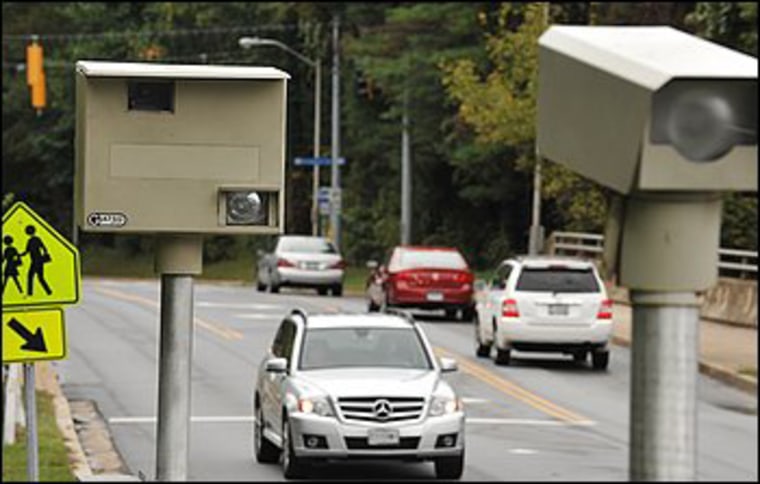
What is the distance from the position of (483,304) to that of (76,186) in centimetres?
2684

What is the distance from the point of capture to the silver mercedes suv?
1798cm

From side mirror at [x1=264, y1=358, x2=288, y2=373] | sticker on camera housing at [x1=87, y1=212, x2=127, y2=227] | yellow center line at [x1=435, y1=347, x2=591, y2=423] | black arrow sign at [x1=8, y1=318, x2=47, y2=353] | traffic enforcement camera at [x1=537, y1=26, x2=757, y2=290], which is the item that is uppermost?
→ traffic enforcement camera at [x1=537, y1=26, x2=757, y2=290]

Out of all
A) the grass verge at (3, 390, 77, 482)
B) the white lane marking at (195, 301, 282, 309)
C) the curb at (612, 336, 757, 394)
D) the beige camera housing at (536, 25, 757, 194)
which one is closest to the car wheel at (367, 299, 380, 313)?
the white lane marking at (195, 301, 282, 309)

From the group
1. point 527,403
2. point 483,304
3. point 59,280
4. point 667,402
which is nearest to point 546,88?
point 667,402

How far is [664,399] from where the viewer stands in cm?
247

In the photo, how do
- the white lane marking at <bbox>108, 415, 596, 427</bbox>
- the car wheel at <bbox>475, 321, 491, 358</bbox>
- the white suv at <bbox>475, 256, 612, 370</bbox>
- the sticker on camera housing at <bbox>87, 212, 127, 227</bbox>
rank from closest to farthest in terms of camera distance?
1. the sticker on camera housing at <bbox>87, 212, 127, 227</bbox>
2. the white lane marking at <bbox>108, 415, 596, 427</bbox>
3. the white suv at <bbox>475, 256, 612, 370</bbox>
4. the car wheel at <bbox>475, 321, 491, 358</bbox>

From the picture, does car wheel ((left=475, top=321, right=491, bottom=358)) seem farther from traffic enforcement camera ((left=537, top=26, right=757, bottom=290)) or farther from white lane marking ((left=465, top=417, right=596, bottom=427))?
traffic enforcement camera ((left=537, top=26, right=757, bottom=290))

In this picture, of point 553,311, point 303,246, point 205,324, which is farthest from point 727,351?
point 303,246

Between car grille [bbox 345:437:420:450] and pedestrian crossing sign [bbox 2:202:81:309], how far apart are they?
6.09 meters

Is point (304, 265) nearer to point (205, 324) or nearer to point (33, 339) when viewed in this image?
point (205, 324)

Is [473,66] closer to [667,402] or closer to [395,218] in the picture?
[395,218]

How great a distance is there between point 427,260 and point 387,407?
2267 cm

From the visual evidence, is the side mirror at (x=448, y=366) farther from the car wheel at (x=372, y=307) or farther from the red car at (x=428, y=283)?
the car wheel at (x=372, y=307)

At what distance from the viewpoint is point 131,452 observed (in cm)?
2014
